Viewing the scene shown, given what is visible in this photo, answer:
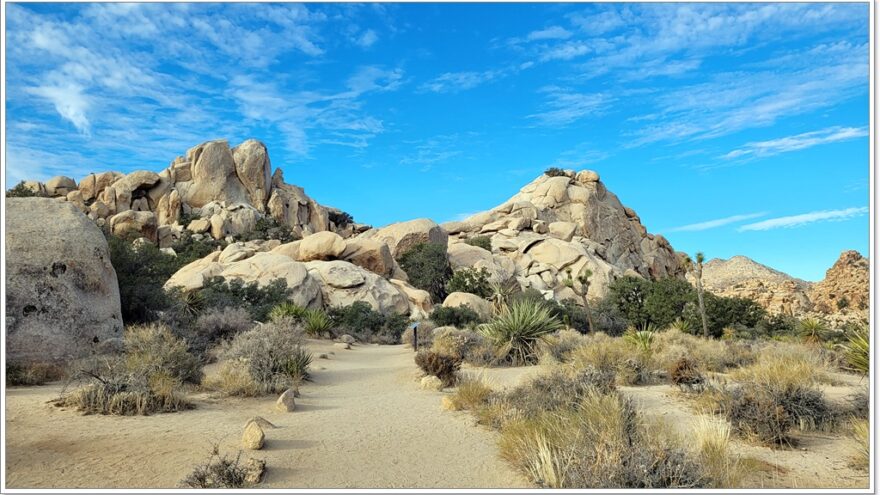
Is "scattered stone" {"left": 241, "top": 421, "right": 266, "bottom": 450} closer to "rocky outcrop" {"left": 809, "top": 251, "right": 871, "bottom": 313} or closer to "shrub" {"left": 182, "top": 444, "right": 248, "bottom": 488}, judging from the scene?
"shrub" {"left": 182, "top": 444, "right": 248, "bottom": 488}

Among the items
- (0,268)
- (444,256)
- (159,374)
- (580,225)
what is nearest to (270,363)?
(159,374)

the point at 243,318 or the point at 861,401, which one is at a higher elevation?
the point at 243,318

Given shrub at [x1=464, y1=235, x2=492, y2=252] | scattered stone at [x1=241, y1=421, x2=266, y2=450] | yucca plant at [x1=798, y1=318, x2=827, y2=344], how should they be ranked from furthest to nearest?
shrub at [x1=464, y1=235, x2=492, y2=252]
yucca plant at [x1=798, y1=318, x2=827, y2=344]
scattered stone at [x1=241, y1=421, x2=266, y2=450]

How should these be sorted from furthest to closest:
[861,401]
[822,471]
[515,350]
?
[515,350]
[861,401]
[822,471]

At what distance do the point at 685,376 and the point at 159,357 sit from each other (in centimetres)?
1002

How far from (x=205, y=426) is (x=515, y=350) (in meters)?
9.73

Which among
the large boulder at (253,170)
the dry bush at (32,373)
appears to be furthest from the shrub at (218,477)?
the large boulder at (253,170)

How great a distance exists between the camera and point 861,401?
835 cm

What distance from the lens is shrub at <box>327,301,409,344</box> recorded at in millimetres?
26469

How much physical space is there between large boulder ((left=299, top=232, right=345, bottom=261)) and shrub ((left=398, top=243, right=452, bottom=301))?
6.96 m

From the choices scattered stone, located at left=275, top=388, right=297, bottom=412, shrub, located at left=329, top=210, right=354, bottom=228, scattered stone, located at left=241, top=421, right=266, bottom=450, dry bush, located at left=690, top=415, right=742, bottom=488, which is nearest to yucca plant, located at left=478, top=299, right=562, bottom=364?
scattered stone, located at left=275, top=388, right=297, bottom=412

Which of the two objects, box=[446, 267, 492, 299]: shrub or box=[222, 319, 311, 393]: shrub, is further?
box=[446, 267, 492, 299]: shrub

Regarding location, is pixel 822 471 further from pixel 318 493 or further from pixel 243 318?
pixel 243 318

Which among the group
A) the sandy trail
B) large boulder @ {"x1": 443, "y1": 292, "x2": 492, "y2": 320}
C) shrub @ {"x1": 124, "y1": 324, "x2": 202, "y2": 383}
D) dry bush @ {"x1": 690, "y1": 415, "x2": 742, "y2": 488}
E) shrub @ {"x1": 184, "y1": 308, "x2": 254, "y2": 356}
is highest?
large boulder @ {"x1": 443, "y1": 292, "x2": 492, "y2": 320}
